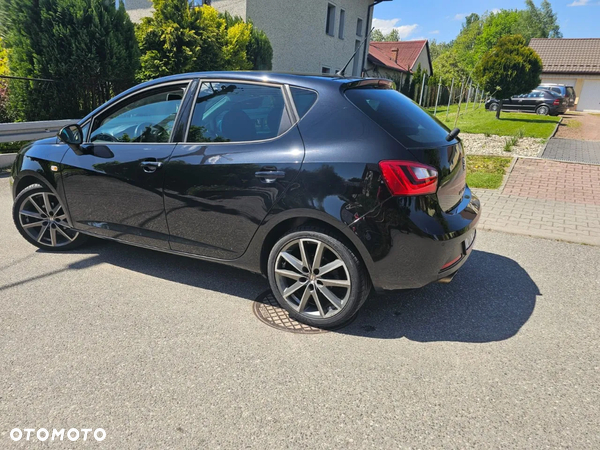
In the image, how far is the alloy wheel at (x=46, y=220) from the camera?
4281mm

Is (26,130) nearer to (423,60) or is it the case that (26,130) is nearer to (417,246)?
(417,246)

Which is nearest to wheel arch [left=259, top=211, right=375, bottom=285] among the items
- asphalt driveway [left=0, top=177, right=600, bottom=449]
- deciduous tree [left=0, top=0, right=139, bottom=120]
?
asphalt driveway [left=0, top=177, right=600, bottom=449]

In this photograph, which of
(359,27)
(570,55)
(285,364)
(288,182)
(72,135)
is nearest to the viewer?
(285,364)

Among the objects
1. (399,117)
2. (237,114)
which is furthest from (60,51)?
(399,117)

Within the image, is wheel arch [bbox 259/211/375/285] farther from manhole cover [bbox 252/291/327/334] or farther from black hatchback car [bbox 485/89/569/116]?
black hatchback car [bbox 485/89/569/116]

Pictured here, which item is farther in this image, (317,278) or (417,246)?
(317,278)

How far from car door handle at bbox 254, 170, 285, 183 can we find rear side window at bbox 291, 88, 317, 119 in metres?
0.42

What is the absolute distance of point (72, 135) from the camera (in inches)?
154

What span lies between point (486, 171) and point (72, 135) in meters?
7.89

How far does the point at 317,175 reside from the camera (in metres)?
2.91

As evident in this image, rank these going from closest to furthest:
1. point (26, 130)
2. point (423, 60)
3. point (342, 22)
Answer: point (26, 130) < point (342, 22) < point (423, 60)

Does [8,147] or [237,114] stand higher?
[237,114]

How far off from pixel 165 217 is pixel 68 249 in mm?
1579

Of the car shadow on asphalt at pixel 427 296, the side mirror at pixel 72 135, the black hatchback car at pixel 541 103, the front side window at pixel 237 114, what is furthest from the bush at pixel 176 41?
the black hatchback car at pixel 541 103
